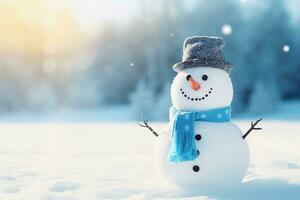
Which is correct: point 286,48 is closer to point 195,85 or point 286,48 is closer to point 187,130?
point 195,85

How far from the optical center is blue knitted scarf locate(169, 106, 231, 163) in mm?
4719

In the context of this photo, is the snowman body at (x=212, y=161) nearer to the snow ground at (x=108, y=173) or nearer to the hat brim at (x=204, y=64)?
the snow ground at (x=108, y=173)

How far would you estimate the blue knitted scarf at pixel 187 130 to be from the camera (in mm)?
4719

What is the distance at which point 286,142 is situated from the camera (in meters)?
11.3

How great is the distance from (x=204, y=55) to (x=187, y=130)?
0.77 meters

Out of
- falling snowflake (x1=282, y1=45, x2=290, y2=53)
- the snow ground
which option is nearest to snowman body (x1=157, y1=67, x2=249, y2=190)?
the snow ground

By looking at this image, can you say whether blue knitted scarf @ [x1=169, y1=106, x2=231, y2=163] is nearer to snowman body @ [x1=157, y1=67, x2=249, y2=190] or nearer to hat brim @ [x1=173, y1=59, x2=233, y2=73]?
snowman body @ [x1=157, y1=67, x2=249, y2=190]

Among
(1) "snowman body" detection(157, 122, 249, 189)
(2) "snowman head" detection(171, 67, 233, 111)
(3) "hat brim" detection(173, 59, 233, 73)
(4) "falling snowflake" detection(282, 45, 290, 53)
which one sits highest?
(4) "falling snowflake" detection(282, 45, 290, 53)

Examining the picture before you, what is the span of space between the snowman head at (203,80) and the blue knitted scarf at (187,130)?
7 cm

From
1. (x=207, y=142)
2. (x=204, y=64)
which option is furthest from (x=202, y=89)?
(x=207, y=142)

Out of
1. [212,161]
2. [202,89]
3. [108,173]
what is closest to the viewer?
[212,161]

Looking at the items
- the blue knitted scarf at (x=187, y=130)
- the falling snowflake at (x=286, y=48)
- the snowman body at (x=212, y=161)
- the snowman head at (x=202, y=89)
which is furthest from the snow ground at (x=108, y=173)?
the falling snowflake at (x=286, y=48)

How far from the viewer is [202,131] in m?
4.82

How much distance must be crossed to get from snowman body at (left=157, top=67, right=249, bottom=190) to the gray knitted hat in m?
0.05
